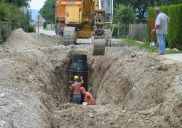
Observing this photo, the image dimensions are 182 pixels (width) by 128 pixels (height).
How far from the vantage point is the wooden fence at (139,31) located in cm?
1970

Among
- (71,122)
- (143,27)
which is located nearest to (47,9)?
(143,27)

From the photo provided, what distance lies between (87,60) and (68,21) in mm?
2923

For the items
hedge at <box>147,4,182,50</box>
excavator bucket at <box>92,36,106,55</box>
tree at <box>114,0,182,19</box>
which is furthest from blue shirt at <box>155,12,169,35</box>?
tree at <box>114,0,182,19</box>

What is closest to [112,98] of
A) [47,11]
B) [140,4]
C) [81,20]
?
[81,20]

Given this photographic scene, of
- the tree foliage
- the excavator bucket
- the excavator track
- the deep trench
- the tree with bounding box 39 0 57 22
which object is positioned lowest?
the deep trench

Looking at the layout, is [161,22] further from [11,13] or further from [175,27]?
[11,13]

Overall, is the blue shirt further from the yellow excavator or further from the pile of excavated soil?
the yellow excavator

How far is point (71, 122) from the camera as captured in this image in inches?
196

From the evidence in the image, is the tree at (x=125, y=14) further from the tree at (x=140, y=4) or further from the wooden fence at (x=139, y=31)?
the tree at (x=140, y=4)

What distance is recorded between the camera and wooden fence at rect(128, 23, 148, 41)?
1970cm

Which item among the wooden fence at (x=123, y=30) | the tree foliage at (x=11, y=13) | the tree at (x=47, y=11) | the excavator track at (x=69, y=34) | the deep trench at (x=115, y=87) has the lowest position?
the deep trench at (x=115, y=87)

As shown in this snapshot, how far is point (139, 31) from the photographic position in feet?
68.6

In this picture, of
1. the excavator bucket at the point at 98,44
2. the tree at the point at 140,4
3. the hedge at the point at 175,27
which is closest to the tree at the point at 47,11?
the tree at the point at 140,4

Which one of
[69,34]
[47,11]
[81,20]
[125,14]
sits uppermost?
[47,11]
